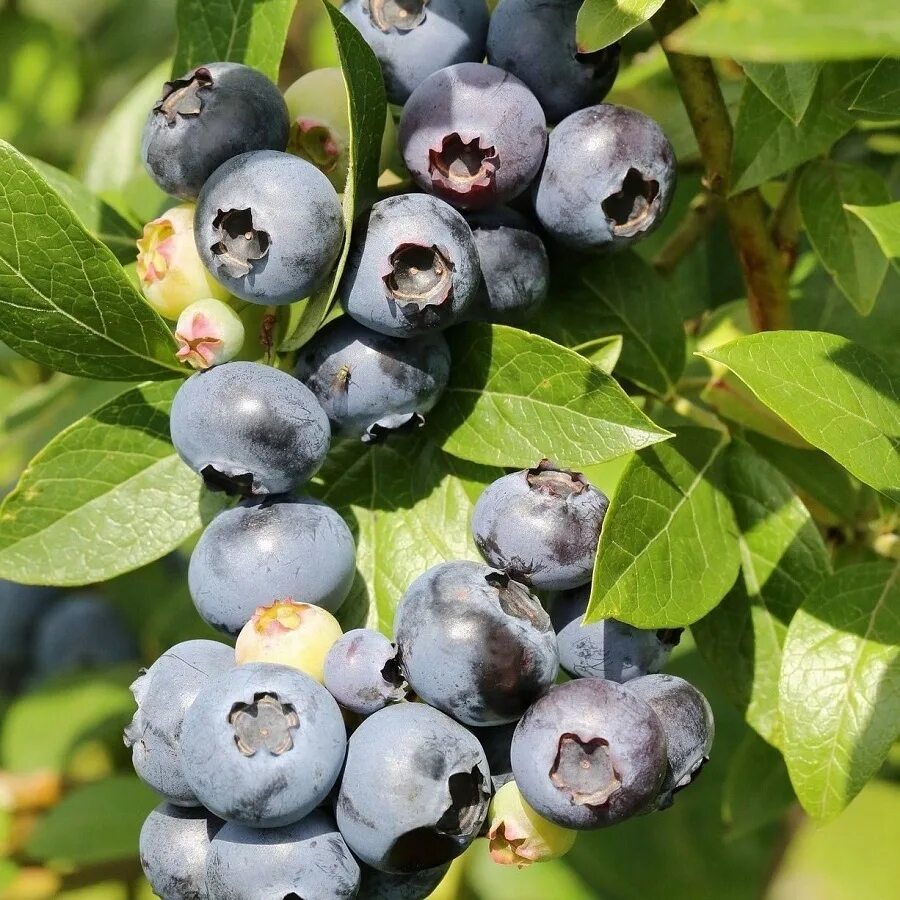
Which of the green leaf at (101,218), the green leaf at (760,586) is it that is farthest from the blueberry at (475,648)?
the green leaf at (101,218)

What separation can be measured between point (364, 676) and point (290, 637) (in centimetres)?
8

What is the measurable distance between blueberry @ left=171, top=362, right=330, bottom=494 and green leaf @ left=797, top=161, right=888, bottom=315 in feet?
2.25

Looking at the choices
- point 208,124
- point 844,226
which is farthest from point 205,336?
point 844,226

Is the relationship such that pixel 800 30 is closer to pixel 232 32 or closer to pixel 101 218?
pixel 232 32

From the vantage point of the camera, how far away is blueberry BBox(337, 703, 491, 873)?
3.16 feet

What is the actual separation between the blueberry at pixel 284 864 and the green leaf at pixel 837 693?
49 cm

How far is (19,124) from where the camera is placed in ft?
8.22

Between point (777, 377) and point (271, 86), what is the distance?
0.59m

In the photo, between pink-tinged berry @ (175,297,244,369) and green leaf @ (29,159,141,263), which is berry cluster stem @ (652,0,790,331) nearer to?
pink-tinged berry @ (175,297,244,369)

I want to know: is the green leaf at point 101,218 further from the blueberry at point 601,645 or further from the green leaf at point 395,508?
the blueberry at point 601,645

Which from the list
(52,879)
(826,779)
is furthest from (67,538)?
(52,879)

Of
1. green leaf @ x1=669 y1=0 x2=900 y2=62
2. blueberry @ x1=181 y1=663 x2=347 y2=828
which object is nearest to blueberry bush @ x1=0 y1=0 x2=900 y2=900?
blueberry @ x1=181 y1=663 x2=347 y2=828

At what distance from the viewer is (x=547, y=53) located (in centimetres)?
121

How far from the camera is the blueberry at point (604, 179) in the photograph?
1187 mm
